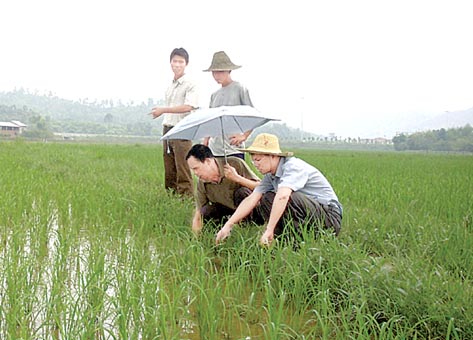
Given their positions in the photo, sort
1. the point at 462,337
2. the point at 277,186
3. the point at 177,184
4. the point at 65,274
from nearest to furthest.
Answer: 1. the point at 462,337
2. the point at 65,274
3. the point at 277,186
4. the point at 177,184

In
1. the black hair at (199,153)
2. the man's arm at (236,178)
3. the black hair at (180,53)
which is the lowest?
the man's arm at (236,178)

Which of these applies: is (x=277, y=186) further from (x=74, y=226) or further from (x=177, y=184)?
(x=177, y=184)

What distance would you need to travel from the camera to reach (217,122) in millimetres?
3764

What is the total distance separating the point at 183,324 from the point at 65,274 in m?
0.86

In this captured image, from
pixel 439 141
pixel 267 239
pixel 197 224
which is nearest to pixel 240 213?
pixel 267 239

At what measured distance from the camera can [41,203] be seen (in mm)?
4461

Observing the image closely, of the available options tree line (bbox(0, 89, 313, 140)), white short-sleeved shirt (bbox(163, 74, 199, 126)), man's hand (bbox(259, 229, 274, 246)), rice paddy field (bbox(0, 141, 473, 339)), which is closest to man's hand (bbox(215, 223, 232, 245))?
rice paddy field (bbox(0, 141, 473, 339))

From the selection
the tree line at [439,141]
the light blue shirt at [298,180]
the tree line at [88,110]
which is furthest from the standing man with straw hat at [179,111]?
the tree line at [88,110]

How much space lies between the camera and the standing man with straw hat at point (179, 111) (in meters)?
4.77

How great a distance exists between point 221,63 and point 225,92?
0.80 feet

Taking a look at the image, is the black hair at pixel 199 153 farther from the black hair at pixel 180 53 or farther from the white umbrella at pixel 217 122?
the black hair at pixel 180 53

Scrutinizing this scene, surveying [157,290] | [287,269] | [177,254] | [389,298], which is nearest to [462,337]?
[389,298]

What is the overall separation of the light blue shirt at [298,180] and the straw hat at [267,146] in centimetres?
9

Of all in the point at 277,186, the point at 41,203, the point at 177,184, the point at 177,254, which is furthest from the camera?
the point at 177,184
